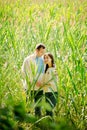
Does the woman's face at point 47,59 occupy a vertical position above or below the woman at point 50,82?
above

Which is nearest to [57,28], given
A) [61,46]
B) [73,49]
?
[61,46]

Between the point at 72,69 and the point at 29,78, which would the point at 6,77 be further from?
the point at 72,69

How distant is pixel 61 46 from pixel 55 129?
7.56 feet

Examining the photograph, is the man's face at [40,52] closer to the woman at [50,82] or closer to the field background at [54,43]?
the woman at [50,82]

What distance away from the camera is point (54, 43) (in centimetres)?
279

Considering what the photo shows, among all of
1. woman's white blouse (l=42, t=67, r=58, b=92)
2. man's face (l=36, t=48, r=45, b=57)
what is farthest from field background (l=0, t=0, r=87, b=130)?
man's face (l=36, t=48, r=45, b=57)

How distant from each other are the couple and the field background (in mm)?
57

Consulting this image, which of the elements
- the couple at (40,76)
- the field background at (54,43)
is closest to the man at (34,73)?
the couple at (40,76)

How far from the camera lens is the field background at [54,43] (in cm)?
226

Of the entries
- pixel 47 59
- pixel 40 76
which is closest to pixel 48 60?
pixel 47 59

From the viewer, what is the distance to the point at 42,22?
342 cm

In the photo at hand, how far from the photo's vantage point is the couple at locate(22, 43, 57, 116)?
2.27 m

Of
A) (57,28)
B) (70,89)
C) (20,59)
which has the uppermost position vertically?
(57,28)

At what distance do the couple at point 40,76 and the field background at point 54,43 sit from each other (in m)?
0.06
